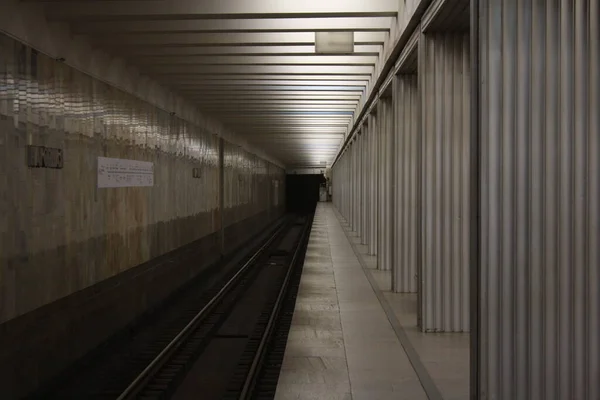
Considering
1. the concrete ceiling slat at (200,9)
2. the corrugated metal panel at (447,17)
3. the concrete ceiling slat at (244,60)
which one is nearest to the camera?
the corrugated metal panel at (447,17)

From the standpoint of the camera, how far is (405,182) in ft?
25.2

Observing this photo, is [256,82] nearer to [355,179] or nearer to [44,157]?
[44,157]

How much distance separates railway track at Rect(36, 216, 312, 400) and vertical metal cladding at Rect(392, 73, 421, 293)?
6.60 feet

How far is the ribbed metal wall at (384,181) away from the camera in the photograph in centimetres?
980

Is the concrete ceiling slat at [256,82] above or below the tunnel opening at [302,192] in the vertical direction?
above

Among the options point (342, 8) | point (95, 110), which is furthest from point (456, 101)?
point (95, 110)

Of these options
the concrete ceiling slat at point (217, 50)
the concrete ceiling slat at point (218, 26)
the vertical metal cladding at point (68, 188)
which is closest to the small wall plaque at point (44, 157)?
the vertical metal cladding at point (68, 188)

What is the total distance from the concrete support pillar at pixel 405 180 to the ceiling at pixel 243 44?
2.29 feet

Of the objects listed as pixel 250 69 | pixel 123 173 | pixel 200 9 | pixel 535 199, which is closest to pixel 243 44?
pixel 200 9

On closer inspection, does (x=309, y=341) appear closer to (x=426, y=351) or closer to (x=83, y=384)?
(x=426, y=351)

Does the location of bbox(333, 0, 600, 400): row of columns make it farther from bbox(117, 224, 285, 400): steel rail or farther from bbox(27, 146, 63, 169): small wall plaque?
bbox(27, 146, 63, 169): small wall plaque

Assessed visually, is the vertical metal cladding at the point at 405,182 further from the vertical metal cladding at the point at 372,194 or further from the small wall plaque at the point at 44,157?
the small wall plaque at the point at 44,157

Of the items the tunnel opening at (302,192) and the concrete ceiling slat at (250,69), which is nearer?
the concrete ceiling slat at (250,69)

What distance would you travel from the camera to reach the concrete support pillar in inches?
295
